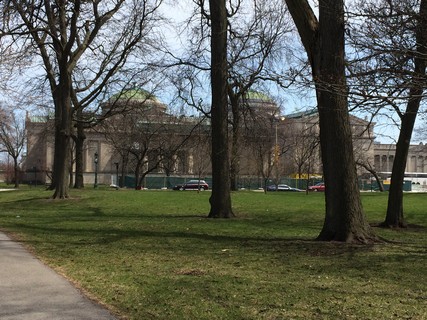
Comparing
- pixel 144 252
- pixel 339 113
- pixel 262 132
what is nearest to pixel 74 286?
pixel 144 252

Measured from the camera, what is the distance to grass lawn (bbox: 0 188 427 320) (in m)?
5.62

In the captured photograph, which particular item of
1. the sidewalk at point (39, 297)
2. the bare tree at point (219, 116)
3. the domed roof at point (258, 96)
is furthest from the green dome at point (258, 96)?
the sidewalk at point (39, 297)

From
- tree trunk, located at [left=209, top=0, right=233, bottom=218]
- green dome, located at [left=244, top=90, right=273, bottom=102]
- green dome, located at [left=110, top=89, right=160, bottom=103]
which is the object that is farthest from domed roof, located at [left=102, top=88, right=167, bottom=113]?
tree trunk, located at [left=209, top=0, right=233, bottom=218]

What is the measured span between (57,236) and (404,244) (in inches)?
326

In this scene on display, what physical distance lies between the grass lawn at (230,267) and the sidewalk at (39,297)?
0.89ft

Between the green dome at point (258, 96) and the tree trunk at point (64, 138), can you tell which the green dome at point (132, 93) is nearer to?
the tree trunk at point (64, 138)

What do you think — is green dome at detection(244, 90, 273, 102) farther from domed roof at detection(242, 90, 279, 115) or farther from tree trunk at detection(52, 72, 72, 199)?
tree trunk at detection(52, 72, 72, 199)

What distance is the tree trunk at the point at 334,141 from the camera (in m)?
10.1

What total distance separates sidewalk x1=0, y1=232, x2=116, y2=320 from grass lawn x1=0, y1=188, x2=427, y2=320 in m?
0.27

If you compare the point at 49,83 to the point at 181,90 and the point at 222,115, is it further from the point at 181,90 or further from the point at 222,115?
the point at 222,115

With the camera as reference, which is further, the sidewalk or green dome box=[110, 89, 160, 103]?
green dome box=[110, 89, 160, 103]

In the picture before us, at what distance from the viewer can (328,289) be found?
648 centimetres

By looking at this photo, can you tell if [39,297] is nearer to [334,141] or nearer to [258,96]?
[334,141]

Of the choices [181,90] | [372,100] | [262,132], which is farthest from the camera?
[262,132]
